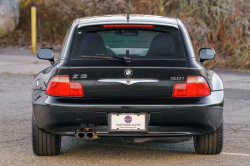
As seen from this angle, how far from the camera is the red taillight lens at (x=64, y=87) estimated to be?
17.1 ft

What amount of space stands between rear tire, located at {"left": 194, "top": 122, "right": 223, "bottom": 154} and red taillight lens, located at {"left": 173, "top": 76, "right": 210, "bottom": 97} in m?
0.57

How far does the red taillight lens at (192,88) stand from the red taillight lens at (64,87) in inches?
35.4

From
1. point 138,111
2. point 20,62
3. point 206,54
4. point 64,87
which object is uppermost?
point 206,54

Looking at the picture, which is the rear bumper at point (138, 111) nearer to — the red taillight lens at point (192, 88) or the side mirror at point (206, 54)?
the red taillight lens at point (192, 88)

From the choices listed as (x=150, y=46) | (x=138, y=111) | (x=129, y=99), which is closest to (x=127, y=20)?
(x=150, y=46)

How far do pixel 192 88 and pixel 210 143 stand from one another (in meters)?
0.79

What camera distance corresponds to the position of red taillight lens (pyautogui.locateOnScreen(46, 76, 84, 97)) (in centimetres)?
521

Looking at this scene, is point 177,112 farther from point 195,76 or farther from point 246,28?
point 246,28

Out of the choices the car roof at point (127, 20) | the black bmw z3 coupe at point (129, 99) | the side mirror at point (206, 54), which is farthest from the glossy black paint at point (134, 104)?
the side mirror at point (206, 54)

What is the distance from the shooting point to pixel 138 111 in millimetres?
5137

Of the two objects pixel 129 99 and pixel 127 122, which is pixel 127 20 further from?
pixel 127 122

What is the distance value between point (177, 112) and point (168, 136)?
10.3 inches

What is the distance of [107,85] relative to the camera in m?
5.18

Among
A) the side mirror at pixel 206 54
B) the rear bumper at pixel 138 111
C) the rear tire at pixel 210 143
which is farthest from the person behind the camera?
the side mirror at pixel 206 54
